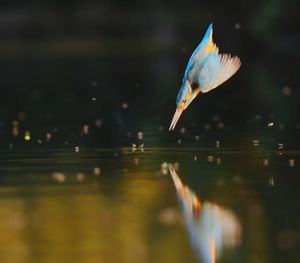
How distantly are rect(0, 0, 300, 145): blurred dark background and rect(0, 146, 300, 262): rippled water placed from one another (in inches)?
95.7

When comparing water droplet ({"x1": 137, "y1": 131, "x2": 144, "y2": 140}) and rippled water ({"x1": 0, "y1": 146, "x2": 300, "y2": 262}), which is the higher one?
water droplet ({"x1": 137, "y1": 131, "x2": 144, "y2": 140})

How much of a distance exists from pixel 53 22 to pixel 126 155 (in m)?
35.7

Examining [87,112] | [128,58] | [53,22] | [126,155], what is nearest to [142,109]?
[87,112]

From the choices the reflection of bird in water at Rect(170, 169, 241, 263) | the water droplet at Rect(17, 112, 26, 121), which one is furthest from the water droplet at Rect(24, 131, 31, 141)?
the reflection of bird in water at Rect(170, 169, 241, 263)

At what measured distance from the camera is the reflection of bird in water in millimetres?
8203

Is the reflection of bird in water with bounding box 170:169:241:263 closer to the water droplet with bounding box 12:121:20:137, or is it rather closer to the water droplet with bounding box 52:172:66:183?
the water droplet with bounding box 52:172:66:183

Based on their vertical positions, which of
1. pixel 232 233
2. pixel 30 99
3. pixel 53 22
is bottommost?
pixel 232 233

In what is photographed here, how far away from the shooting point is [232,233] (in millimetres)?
8680

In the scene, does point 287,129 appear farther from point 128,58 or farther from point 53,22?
point 53,22

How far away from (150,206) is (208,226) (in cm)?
108

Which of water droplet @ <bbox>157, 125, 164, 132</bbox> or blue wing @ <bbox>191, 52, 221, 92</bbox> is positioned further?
water droplet @ <bbox>157, 125, 164, 132</bbox>

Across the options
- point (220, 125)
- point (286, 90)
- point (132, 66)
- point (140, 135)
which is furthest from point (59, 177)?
point (132, 66)

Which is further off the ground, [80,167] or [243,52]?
[243,52]

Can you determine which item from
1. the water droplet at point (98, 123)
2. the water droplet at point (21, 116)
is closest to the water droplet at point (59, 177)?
the water droplet at point (98, 123)
